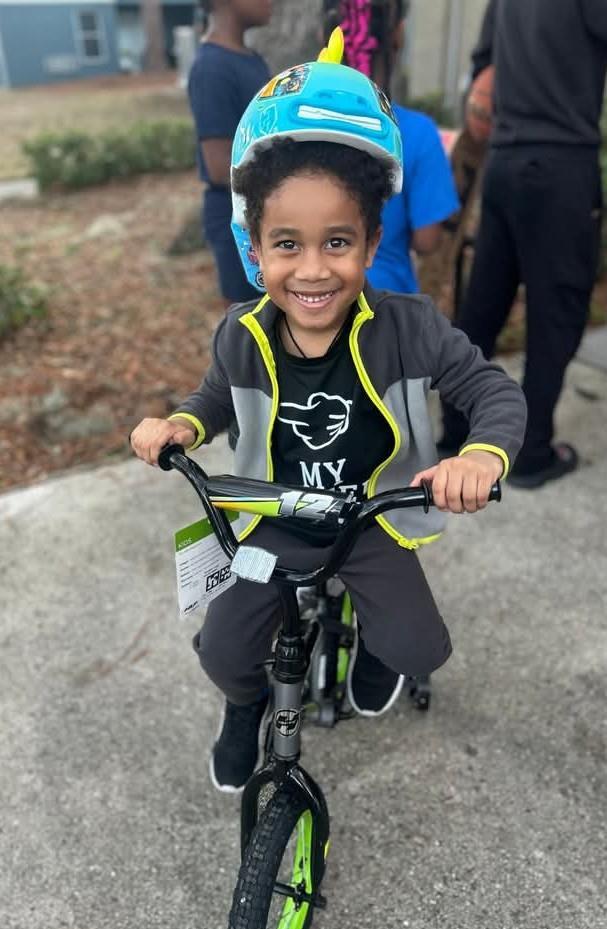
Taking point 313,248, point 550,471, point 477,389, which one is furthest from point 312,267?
point 550,471

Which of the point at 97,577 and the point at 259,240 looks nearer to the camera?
the point at 259,240

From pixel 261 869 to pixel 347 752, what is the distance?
0.84 metres

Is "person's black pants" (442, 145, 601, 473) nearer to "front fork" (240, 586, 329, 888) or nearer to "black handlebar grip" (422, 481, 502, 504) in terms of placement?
"black handlebar grip" (422, 481, 502, 504)

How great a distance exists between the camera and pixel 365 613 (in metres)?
1.90

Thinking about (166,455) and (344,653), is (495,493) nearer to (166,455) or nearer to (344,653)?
(166,455)

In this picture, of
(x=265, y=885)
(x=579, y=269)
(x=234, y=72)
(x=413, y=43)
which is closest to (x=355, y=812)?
(x=265, y=885)

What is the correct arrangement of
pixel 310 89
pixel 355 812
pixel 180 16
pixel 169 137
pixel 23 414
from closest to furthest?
1. pixel 310 89
2. pixel 355 812
3. pixel 23 414
4. pixel 169 137
5. pixel 180 16

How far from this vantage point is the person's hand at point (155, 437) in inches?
66.3

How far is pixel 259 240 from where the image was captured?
1.66m

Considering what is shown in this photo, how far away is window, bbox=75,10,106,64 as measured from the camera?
68.7ft

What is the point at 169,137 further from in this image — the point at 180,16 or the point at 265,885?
the point at 180,16

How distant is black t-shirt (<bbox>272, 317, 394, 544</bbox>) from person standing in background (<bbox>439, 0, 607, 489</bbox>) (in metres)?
1.70

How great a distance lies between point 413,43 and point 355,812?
1011 centimetres

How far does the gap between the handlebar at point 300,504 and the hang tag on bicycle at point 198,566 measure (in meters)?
0.04
